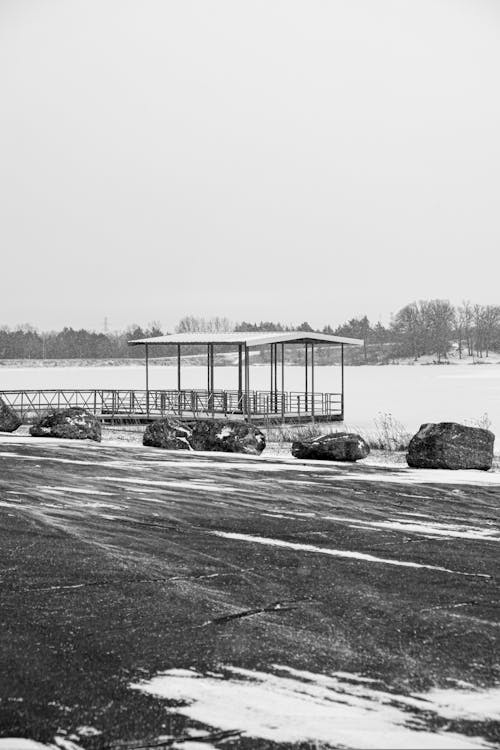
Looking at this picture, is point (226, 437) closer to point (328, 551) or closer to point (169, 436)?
point (169, 436)

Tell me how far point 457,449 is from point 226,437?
5595 millimetres

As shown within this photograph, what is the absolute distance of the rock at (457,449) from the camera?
55.7 feet

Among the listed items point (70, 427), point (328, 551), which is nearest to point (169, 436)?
point (70, 427)

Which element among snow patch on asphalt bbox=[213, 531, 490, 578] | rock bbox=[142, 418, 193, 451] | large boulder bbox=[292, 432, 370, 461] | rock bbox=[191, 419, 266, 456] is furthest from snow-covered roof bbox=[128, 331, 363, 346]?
snow patch on asphalt bbox=[213, 531, 490, 578]

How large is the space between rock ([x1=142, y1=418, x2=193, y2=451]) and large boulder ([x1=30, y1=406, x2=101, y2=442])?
2.10 metres

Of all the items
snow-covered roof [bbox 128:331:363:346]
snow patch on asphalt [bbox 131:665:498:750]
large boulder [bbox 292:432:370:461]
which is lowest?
snow patch on asphalt [bbox 131:665:498:750]

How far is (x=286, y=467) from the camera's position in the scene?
1652 cm

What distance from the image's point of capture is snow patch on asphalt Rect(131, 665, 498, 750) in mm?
4473

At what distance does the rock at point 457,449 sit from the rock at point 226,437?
4577mm

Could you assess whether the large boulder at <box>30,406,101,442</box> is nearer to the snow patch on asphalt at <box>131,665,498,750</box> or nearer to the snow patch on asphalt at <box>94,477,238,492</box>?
the snow patch on asphalt at <box>94,477,238,492</box>

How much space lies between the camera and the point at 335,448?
18.7 metres

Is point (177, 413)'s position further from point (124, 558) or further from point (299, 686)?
point (299, 686)

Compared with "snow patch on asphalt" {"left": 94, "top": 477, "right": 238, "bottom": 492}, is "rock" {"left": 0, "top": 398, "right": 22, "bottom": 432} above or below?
above

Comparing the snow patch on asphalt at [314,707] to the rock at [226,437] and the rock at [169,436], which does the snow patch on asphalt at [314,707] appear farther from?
the rock at [169,436]
